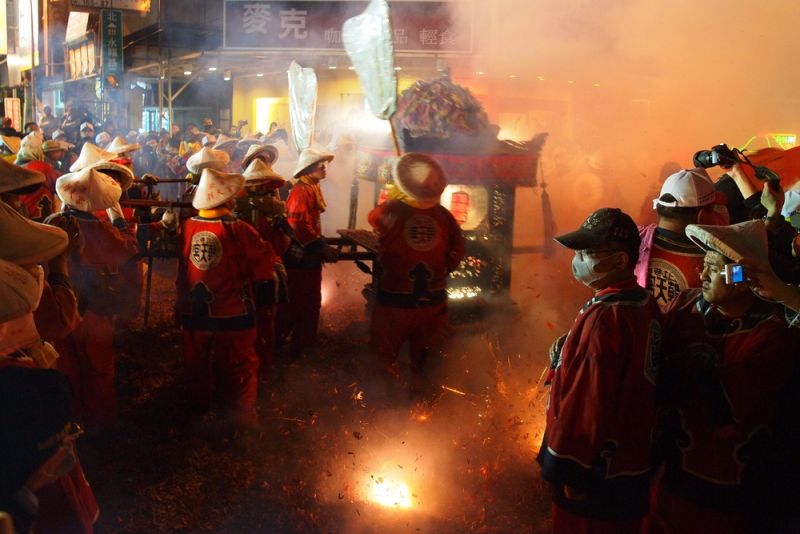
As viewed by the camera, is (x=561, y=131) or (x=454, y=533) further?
(x=561, y=131)

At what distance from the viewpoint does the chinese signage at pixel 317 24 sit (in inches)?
491

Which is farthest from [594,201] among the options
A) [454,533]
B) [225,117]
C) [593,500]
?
[225,117]

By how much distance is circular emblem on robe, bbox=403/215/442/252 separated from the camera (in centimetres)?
541

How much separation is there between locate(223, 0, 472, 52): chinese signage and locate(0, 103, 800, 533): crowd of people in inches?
333

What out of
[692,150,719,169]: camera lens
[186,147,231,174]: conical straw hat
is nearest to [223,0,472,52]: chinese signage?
[186,147,231,174]: conical straw hat

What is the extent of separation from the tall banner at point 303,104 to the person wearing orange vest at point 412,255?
4243 mm

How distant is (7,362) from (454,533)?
8.65ft

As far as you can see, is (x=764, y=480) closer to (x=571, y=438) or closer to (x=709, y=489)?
(x=709, y=489)

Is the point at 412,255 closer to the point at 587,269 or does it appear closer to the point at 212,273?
the point at 212,273

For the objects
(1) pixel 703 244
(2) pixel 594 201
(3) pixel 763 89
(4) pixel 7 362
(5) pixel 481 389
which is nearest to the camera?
Answer: (4) pixel 7 362

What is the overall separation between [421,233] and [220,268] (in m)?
1.62

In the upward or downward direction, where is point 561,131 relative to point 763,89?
downward

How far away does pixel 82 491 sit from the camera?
2572 millimetres

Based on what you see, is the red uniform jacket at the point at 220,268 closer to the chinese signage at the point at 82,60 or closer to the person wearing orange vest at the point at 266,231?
the person wearing orange vest at the point at 266,231
